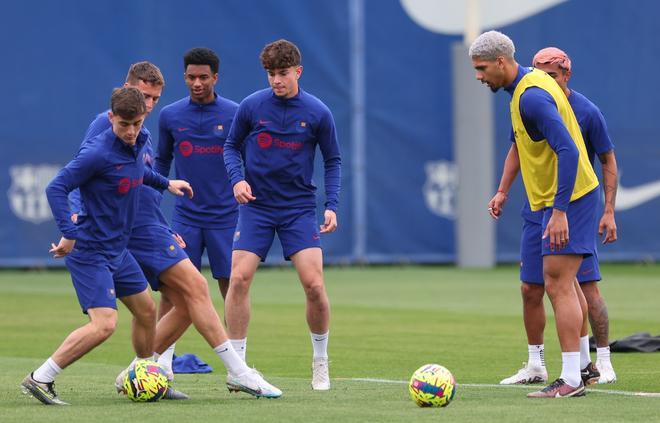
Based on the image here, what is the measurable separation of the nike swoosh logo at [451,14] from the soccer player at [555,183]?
17.8 m

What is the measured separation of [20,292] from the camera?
2019 centimetres

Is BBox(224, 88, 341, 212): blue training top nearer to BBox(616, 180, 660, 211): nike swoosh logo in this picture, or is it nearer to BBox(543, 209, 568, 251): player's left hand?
BBox(543, 209, 568, 251): player's left hand

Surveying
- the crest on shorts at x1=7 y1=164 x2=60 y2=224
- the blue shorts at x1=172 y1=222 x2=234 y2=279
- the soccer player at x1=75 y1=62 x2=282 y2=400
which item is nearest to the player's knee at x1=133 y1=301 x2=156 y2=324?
the soccer player at x1=75 y1=62 x2=282 y2=400

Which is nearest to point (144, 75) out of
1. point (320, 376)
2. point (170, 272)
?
point (170, 272)

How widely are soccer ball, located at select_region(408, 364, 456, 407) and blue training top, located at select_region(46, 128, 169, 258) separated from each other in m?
2.04

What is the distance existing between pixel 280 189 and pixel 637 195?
1821cm

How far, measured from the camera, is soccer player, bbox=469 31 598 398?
28.1 feet

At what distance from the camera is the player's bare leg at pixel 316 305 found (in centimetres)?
959

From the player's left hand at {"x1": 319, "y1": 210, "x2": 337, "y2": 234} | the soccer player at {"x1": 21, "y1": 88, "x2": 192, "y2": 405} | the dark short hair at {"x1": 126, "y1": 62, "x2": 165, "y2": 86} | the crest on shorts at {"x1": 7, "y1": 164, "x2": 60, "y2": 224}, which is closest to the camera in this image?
the soccer player at {"x1": 21, "y1": 88, "x2": 192, "y2": 405}

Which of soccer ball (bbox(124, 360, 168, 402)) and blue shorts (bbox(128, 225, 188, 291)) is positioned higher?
blue shorts (bbox(128, 225, 188, 291))

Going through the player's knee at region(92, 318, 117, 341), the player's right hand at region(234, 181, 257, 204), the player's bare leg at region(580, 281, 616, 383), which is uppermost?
the player's right hand at region(234, 181, 257, 204)

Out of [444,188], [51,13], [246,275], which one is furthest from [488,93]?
[246,275]

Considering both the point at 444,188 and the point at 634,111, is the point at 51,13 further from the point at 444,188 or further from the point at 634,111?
the point at 634,111

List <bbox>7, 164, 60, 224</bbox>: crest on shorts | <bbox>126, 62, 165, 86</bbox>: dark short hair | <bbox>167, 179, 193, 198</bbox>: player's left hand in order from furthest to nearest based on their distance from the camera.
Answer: <bbox>7, 164, 60, 224</bbox>: crest on shorts < <bbox>126, 62, 165, 86</bbox>: dark short hair < <bbox>167, 179, 193, 198</bbox>: player's left hand
